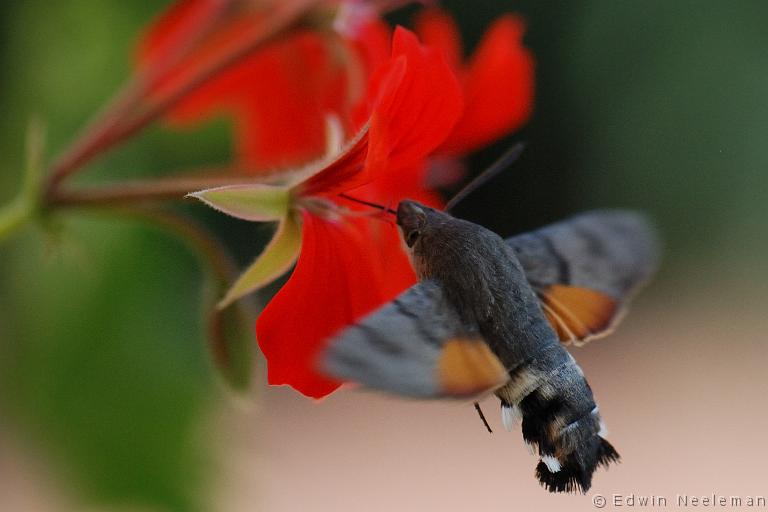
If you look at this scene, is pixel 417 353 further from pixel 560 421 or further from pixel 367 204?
pixel 367 204

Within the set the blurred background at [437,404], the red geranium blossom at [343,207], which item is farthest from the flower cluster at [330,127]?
the blurred background at [437,404]

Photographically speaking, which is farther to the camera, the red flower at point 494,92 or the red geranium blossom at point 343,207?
the red flower at point 494,92

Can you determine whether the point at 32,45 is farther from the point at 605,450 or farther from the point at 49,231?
the point at 605,450

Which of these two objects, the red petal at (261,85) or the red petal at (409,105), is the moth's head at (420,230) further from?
the red petal at (261,85)

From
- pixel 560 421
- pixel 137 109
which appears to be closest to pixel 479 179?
pixel 560 421

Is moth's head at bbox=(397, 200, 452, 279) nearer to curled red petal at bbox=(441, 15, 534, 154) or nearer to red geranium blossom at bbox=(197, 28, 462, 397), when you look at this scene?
red geranium blossom at bbox=(197, 28, 462, 397)

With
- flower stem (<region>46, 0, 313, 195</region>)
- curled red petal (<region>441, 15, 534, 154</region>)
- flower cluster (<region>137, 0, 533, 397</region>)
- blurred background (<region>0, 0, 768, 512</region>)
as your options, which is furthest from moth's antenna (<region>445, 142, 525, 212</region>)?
blurred background (<region>0, 0, 768, 512</region>)

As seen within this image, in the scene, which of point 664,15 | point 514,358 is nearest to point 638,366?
point 664,15
